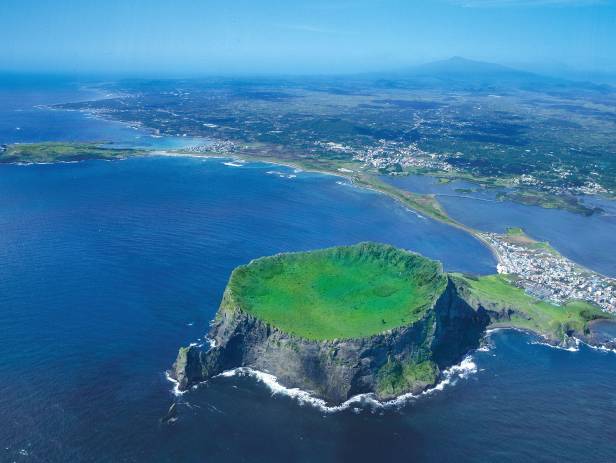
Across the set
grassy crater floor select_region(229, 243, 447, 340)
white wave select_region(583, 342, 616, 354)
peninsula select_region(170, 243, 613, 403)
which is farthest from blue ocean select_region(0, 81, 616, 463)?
grassy crater floor select_region(229, 243, 447, 340)

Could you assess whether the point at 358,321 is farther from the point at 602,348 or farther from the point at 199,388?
the point at 602,348

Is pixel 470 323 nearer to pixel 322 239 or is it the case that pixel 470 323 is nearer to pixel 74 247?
pixel 322 239

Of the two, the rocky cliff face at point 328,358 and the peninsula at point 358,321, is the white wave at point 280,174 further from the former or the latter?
the rocky cliff face at point 328,358

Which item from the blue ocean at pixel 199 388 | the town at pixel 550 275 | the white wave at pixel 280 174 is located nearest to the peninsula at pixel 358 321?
the blue ocean at pixel 199 388

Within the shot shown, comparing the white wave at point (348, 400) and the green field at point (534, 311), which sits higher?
the green field at point (534, 311)

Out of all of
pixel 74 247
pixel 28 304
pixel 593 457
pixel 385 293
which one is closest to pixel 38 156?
pixel 74 247

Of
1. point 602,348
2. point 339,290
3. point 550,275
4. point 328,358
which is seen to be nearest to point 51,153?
point 339,290
